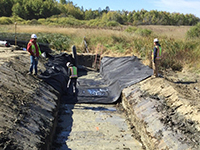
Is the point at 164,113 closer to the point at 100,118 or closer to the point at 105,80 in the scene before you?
the point at 100,118

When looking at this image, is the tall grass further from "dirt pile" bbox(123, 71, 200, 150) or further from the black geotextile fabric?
"dirt pile" bbox(123, 71, 200, 150)

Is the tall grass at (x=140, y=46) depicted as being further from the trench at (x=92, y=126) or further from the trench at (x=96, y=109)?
the trench at (x=92, y=126)

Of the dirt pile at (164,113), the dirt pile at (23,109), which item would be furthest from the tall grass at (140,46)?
the dirt pile at (23,109)

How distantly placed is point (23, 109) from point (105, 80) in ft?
23.9

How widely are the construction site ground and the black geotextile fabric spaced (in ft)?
1.55

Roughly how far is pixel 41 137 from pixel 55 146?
116 centimetres

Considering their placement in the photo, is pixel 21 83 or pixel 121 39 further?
pixel 121 39

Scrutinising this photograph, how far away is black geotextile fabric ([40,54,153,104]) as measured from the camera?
10031mm

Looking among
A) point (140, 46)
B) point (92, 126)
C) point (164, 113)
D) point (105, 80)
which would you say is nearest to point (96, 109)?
point (92, 126)

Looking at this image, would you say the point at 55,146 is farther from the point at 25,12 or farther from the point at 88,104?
the point at 25,12

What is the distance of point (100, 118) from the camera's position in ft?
27.8

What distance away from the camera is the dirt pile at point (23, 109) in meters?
4.72

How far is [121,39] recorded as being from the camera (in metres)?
18.8

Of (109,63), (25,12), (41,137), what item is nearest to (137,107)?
(41,137)
